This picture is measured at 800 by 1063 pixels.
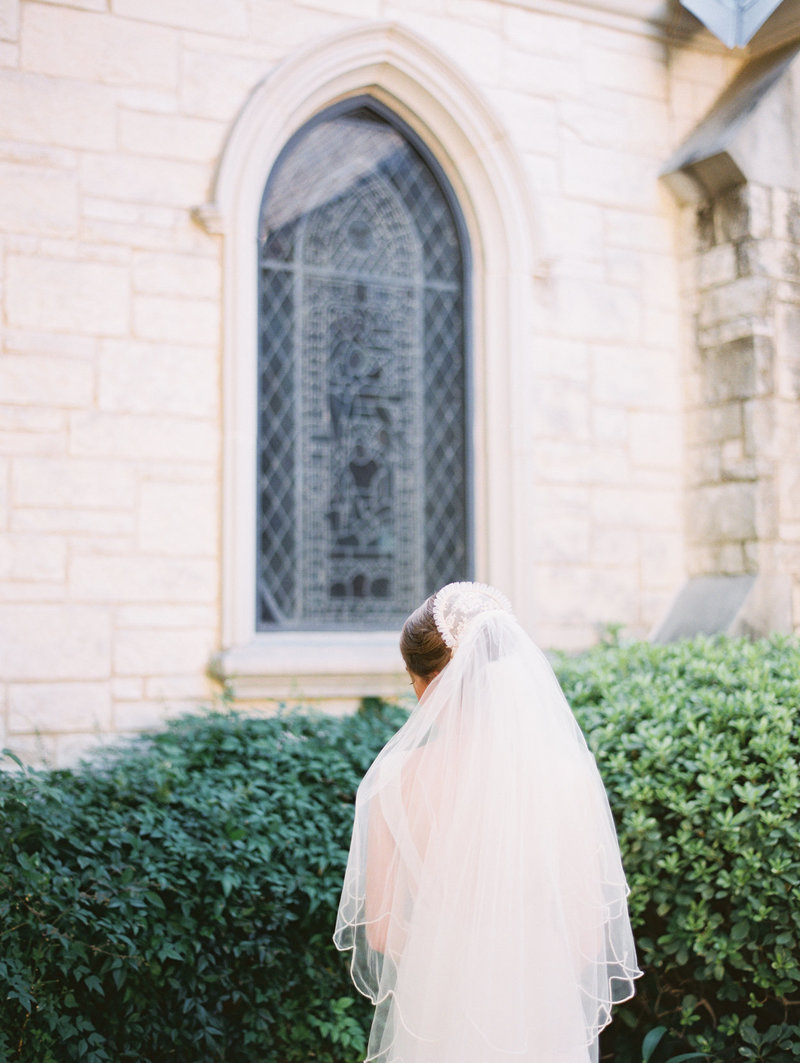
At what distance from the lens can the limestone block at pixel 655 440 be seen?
20.3 feet

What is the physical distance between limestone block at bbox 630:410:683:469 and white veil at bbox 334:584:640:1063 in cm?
377

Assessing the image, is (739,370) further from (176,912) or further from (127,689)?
(176,912)

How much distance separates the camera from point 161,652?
4.99m

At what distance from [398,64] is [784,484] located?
122 inches

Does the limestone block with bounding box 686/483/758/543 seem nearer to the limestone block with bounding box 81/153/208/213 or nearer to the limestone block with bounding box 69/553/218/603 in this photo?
the limestone block with bounding box 69/553/218/603

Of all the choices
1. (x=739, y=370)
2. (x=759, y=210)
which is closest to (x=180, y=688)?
(x=739, y=370)

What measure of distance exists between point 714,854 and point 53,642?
2.93 metres

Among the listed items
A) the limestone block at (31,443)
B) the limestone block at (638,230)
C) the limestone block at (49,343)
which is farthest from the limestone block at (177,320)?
the limestone block at (638,230)

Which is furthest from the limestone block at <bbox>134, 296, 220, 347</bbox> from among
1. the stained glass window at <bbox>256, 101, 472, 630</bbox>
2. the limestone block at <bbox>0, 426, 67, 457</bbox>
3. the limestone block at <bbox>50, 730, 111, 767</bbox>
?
the limestone block at <bbox>50, 730, 111, 767</bbox>

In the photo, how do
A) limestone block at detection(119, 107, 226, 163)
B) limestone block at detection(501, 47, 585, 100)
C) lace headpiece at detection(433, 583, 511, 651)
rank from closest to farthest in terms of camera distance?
1. lace headpiece at detection(433, 583, 511, 651)
2. limestone block at detection(119, 107, 226, 163)
3. limestone block at detection(501, 47, 585, 100)

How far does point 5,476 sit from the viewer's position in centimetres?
475

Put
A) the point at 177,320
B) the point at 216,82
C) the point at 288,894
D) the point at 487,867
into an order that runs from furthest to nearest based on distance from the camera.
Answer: the point at 216,82 < the point at 177,320 < the point at 288,894 < the point at 487,867

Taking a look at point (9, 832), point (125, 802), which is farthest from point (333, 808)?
point (9, 832)

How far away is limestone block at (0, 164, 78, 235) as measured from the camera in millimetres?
4828
